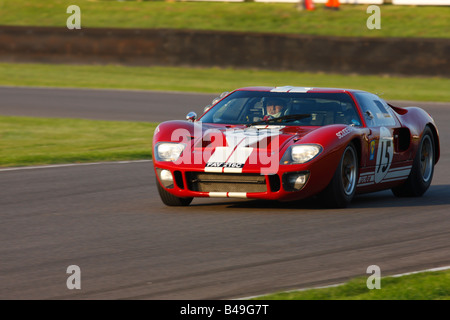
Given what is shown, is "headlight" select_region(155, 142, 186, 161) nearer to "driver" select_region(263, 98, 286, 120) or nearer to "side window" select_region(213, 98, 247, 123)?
"side window" select_region(213, 98, 247, 123)

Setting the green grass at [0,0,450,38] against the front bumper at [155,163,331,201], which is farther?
the green grass at [0,0,450,38]

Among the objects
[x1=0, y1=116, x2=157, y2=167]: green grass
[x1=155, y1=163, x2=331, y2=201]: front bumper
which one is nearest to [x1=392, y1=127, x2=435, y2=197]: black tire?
[x1=155, y1=163, x2=331, y2=201]: front bumper

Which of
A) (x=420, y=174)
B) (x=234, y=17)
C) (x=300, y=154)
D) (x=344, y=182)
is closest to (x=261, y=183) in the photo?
(x=300, y=154)

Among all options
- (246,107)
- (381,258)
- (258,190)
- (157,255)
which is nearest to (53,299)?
(157,255)

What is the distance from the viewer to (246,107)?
9312mm

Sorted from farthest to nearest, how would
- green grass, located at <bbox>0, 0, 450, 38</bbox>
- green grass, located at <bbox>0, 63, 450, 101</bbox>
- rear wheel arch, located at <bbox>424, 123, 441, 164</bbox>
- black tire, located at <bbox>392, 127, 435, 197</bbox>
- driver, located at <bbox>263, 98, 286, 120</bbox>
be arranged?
1. green grass, located at <bbox>0, 0, 450, 38</bbox>
2. green grass, located at <bbox>0, 63, 450, 101</bbox>
3. rear wheel arch, located at <bbox>424, 123, 441, 164</bbox>
4. black tire, located at <bbox>392, 127, 435, 197</bbox>
5. driver, located at <bbox>263, 98, 286, 120</bbox>

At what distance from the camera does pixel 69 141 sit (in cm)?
1529

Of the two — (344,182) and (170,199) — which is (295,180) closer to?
(344,182)

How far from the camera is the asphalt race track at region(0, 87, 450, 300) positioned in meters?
5.64

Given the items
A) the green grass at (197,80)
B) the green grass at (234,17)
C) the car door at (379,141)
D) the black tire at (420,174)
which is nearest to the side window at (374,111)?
the car door at (379,141)

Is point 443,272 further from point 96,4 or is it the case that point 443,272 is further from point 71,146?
point 96,4

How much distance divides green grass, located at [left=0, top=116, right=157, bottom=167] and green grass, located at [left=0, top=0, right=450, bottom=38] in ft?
52.2

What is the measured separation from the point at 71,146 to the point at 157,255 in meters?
8.26

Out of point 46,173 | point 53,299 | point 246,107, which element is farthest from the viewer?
point 46,173
